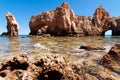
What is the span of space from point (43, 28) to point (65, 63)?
70.8m

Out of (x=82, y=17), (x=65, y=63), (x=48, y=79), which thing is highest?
(x=82, y=17)

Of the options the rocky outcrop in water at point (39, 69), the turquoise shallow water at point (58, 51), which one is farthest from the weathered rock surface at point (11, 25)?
the rocky outcrop in water at point (39, 69)

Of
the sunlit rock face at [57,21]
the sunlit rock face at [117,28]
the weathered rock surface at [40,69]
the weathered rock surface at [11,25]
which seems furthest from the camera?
the sunlit rock face at [117,28]

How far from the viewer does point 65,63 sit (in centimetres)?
852

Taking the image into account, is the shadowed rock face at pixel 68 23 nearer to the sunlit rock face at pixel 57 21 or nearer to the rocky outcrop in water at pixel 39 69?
the sunlit rock face at pixel 57 21

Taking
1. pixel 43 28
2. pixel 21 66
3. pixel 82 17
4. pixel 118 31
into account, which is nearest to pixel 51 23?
pixel 43 28

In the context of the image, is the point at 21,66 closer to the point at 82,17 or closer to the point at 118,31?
the point at 82,17

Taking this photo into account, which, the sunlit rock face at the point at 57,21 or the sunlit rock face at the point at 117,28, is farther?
the sunlit rock face at the point at 117,28

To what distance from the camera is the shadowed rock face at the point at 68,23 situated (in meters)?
75.1

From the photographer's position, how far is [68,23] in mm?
74375

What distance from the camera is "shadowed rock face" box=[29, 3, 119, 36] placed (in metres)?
75.1

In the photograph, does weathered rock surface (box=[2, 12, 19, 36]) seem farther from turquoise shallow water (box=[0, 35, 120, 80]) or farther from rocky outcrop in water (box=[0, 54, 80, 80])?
rocky outcrop in water (box=[0, 54, 80, 80])

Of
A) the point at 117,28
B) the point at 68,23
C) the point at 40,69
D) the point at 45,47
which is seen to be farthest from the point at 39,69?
the point at 117,28

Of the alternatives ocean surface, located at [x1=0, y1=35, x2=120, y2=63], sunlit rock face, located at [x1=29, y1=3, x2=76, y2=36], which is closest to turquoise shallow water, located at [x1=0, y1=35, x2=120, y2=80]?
ocean surface, located at [x1=0, y1=35, x2=120, y2=63]
